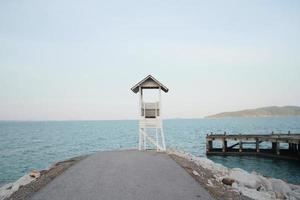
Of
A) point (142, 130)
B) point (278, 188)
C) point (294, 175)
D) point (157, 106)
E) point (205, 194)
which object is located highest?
point (157, 106)

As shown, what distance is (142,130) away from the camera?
22266 millimetres

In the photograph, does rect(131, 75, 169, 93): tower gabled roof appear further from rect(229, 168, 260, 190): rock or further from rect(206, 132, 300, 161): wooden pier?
rect(206, 132, 300, 161): wooden pier

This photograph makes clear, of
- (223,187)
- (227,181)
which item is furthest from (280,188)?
(223,187)

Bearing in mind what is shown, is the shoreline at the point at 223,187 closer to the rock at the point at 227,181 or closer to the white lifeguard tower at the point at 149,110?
the rock at the point at 227,181

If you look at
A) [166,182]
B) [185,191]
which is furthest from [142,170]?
[185,191]

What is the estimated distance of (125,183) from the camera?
442 inches

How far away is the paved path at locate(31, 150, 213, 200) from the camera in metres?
9.62

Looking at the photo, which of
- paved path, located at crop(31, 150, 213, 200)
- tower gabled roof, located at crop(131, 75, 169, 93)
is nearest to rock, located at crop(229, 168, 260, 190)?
paved path, located at crop(31, 150, 213, 200)

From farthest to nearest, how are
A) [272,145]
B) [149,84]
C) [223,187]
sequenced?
[272,145] < [149,84] < [223,187]

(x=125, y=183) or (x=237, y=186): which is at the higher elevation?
(x=125, y=183)

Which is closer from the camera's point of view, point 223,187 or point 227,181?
point 223,187

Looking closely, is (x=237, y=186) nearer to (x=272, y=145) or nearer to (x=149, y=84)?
(x=149, y=84)

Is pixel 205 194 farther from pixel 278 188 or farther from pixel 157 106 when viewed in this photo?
pixel 157 106

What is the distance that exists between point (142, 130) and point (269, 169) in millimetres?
17040
